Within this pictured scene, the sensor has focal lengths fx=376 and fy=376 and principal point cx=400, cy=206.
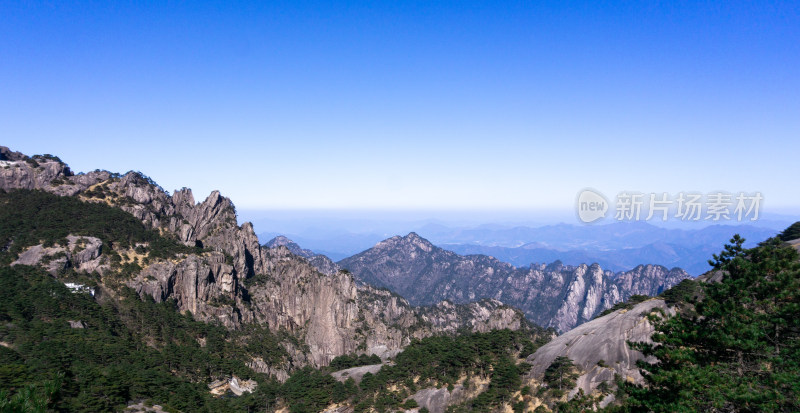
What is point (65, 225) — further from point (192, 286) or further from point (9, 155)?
point (9, 155)

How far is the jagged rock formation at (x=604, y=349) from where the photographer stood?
51.6 metres

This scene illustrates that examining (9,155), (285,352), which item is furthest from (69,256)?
(9,155)

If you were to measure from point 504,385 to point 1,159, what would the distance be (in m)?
188

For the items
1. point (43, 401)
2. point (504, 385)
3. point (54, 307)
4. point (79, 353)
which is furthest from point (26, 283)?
point (504, 385)

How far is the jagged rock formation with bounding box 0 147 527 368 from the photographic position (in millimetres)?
121562

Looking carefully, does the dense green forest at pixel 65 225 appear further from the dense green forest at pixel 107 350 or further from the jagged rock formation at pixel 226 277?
the dense green forest at pixel 107 350

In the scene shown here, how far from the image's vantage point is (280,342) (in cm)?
12550

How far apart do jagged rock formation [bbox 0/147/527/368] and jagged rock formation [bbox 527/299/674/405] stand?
234 feet

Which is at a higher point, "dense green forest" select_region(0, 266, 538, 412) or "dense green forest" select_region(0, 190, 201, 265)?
"dense green forest" select_region(0, 190, 201, 265)

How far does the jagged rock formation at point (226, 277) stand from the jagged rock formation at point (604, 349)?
234 feet

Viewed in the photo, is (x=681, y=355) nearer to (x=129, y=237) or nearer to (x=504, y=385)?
(x=504, y=385)

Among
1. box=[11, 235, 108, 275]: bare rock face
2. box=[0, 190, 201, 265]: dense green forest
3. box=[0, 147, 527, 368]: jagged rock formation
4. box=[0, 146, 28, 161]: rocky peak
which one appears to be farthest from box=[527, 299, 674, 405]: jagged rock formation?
box=[0, 146, 28, 161]: rocky peak

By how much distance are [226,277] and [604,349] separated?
117972 mm

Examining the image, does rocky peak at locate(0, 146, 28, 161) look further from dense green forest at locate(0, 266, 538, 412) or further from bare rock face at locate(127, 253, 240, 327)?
bare rock face at locate(127, 253, 240, 327)
